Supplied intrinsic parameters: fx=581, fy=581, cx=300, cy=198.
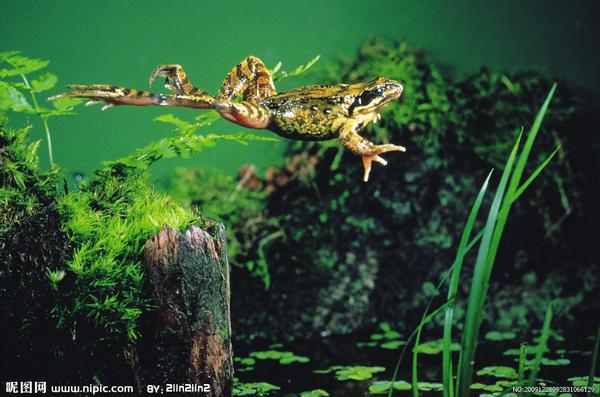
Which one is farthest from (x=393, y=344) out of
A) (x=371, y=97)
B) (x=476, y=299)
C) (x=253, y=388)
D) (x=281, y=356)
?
(x=371, y=97)

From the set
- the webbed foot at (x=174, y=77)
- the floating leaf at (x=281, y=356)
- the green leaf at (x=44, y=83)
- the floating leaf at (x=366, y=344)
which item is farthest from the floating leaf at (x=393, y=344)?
the green leaf at (x=44, y=83)

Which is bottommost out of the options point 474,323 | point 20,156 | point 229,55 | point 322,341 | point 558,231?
point 322,341

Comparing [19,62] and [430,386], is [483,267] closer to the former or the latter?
[430,386]

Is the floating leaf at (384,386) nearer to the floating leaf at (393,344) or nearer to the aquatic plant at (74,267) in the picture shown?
the floating leaf at (393,344)

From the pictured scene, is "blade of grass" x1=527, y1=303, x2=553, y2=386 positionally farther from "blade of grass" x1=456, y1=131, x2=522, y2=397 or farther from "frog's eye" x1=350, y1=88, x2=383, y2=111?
"frog's eye" x1=350, y1=88, x2=383, y2=111

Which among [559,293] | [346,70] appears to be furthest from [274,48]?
A: [559,293]

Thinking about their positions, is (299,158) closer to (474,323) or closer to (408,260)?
(408,260)
